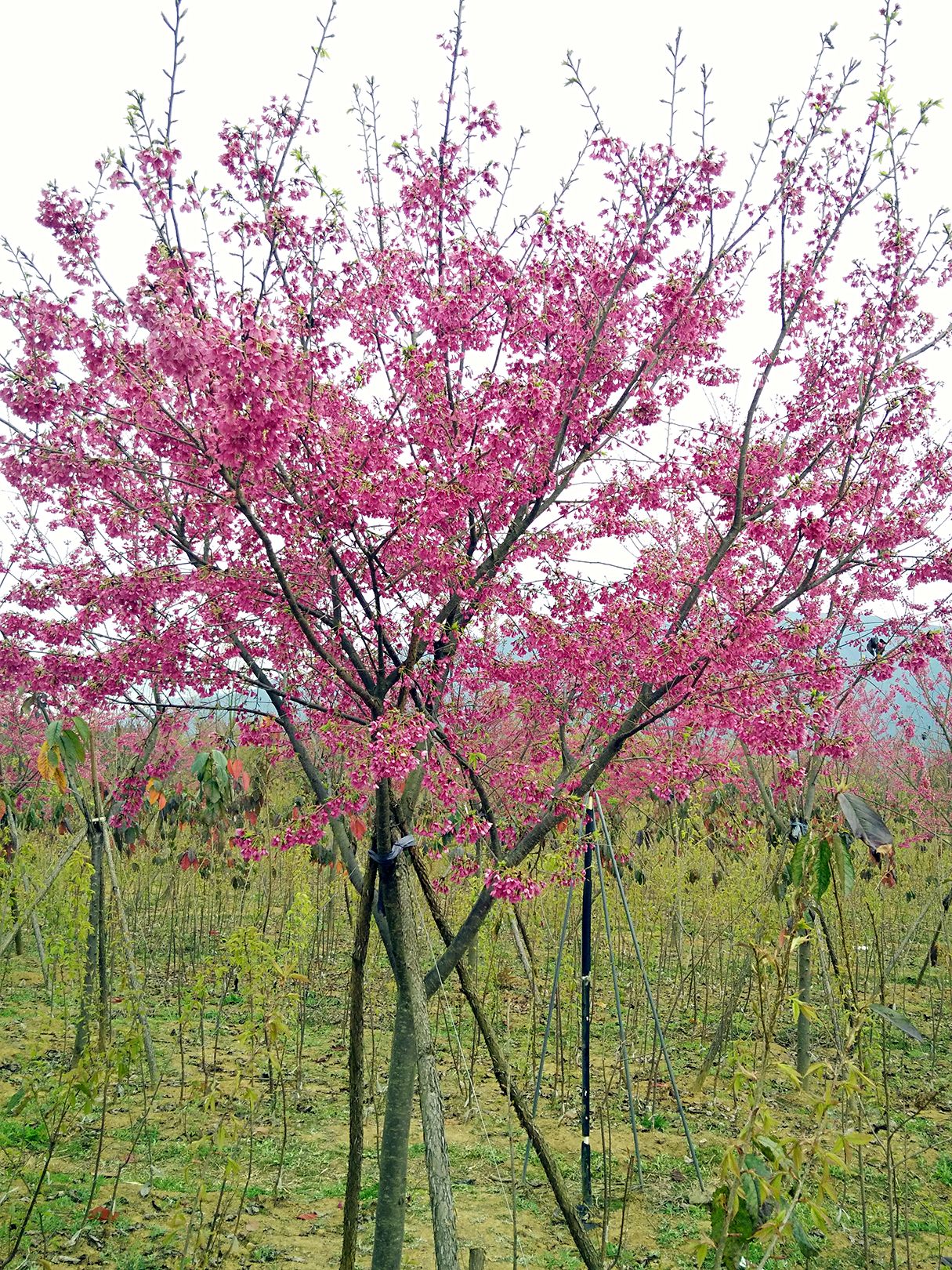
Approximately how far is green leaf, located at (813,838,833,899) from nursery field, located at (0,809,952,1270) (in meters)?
0.21

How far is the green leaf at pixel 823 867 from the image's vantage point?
2436mm

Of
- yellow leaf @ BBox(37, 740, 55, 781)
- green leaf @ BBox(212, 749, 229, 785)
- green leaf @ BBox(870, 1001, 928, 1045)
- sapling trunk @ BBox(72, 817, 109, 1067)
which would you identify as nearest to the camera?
green leaf @ BBox(870, 1001, 928, 1045)

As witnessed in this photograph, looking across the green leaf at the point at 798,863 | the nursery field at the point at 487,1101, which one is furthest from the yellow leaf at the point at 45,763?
the green leaf at the point at 798,863

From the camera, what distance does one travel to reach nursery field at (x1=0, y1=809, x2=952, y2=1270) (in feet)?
12.4

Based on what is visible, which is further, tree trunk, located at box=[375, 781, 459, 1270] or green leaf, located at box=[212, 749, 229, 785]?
green leaf, located at box=[212, 749, 229, 785]

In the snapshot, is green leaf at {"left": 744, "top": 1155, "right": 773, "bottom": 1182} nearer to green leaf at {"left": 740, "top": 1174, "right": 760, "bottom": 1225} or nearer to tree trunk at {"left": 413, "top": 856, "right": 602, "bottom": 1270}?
green leaf at {"left": 740, "top": 1174, "right": 760, "bottom": 1225}

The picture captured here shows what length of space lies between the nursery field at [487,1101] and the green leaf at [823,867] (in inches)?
8.4

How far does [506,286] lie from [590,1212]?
224 inches

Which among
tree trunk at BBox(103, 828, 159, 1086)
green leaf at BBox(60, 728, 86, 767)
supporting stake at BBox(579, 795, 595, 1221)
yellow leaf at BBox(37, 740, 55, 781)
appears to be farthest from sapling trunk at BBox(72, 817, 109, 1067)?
supporting stake at BBox(579, 795, 595, 1221)

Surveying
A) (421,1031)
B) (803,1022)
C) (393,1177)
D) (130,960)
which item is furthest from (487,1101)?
(421,1031)

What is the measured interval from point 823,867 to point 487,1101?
544 centimetres

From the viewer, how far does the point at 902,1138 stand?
6352 mm

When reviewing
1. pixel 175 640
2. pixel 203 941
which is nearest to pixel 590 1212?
pixel 175 640

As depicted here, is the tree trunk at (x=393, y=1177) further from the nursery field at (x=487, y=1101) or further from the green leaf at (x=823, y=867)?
the green leaf at (x=823, y=867)
